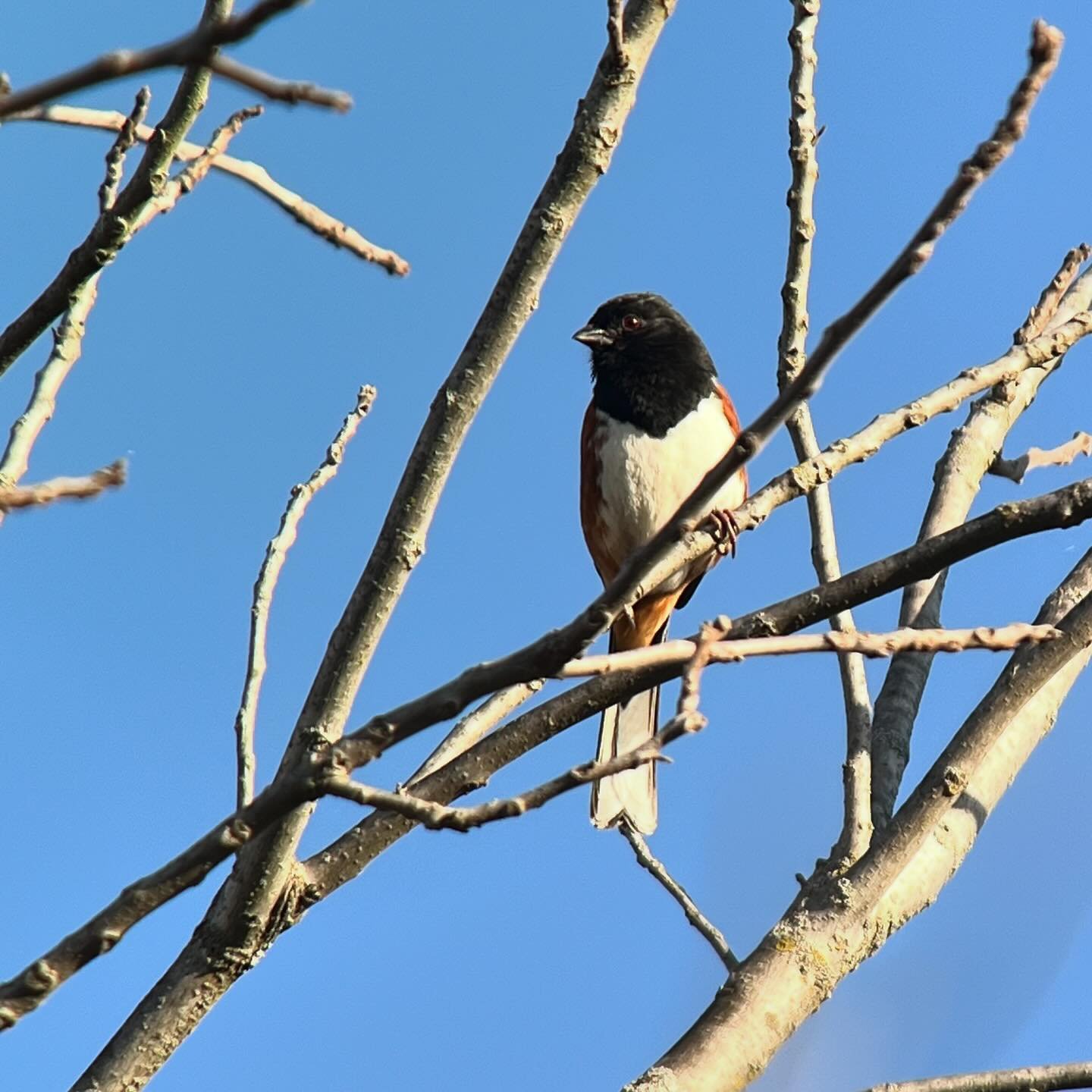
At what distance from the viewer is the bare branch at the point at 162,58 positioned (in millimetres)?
917

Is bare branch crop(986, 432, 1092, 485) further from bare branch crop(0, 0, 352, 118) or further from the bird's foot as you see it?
bare branch crop(0, 0, 352, 118)

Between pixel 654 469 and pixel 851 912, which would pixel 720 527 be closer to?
pixel 851 912

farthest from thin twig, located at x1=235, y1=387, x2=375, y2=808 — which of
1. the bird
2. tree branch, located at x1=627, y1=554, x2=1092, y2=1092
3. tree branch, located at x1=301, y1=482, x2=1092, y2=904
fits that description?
the bird

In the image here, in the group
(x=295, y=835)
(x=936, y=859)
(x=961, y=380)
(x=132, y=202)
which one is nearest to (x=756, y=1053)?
(x=936, y=859)

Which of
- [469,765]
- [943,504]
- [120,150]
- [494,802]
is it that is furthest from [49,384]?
[943,504]

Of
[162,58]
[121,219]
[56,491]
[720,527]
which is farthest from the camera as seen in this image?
[720,527]

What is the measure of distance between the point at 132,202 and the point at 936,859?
6.64ft

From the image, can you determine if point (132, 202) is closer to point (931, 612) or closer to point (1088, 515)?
point (1088, 515)

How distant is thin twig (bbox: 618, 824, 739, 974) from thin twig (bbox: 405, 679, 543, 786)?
14.3 inches

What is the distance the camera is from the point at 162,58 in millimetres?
923

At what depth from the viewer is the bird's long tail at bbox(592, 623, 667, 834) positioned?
3.88 m

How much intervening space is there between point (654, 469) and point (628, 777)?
1163mm

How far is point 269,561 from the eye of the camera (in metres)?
2.52

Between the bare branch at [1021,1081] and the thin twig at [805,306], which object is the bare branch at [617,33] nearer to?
the thin twig at [805,306]
